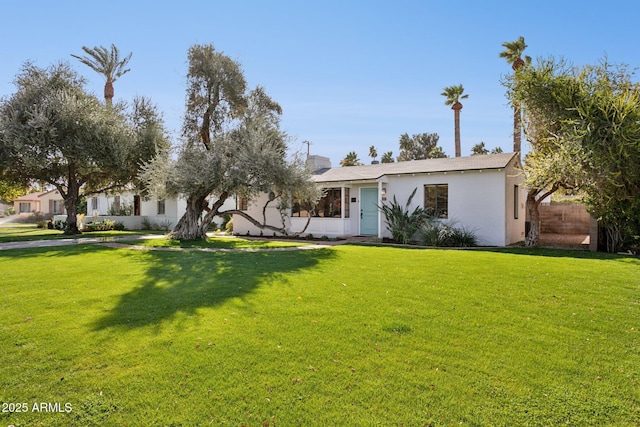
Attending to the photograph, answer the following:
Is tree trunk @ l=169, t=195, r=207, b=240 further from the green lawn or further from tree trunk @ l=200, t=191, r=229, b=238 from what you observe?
the green lawn

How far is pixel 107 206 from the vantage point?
31.5m

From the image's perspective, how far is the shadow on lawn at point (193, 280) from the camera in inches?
217

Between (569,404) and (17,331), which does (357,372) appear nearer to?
(569,404)

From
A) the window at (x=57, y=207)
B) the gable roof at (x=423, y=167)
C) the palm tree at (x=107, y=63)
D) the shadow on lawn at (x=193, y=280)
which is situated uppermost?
the palm tree at (x=107, y=63)

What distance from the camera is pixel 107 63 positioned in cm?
2570

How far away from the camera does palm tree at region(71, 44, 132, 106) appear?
83.5ft

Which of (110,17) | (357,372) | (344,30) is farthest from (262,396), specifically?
(110,17)

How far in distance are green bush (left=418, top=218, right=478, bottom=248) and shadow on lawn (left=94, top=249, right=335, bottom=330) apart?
5.05 metres

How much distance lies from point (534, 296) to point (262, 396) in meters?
5.37

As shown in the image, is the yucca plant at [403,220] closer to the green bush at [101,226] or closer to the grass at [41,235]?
the grass at [41,235]

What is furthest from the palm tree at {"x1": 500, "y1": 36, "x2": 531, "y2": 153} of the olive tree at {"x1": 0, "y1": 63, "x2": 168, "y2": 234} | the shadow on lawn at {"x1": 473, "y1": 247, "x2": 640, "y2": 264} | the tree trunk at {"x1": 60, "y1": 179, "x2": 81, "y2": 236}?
the tree trunk at {"x1": 60, "y1": 179, "x2": 81, "y2": 236}

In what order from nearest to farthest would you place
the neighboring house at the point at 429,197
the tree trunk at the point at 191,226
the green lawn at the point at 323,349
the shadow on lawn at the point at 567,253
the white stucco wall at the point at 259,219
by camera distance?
the green lawn at the point at 323,349
the shadow on lawn at the point at 567,253
the neighboring house at the point at 429,197
the tree trunk at the point at 191,226
the white stucco wall at the point at 259,219

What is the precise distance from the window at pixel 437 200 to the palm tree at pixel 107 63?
2277 centimetres

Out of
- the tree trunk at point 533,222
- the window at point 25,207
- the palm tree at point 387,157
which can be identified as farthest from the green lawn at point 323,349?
the window at point 25,207
